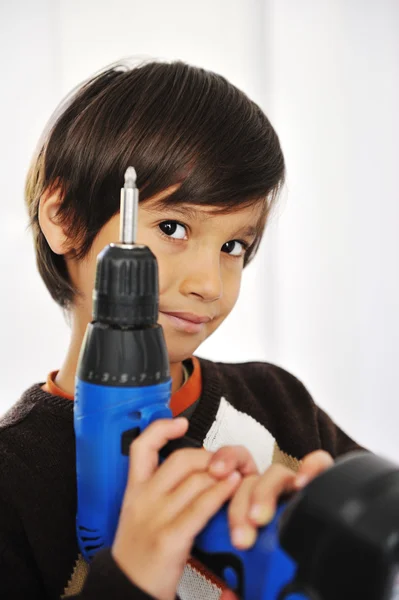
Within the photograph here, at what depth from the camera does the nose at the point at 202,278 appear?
1.98 feet

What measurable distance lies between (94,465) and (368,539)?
0.21 metres

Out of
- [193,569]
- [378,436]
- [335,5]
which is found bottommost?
[378,436]

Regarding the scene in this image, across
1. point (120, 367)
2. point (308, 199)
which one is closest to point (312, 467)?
point (120, 367)

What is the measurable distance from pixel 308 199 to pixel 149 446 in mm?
1050

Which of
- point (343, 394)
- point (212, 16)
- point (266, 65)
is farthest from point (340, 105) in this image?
point (343, 394)

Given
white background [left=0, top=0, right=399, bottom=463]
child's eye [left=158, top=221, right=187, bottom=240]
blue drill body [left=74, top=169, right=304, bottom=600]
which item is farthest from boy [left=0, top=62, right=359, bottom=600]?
white background [left=0, top=0, right=399, bottom=463]

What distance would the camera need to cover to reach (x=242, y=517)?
1.09ft

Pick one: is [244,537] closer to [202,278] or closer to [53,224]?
[202,278]

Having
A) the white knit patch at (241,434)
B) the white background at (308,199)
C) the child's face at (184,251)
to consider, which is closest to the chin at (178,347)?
the child's face at (184,251)

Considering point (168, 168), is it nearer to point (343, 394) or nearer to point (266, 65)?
point (266, 65)

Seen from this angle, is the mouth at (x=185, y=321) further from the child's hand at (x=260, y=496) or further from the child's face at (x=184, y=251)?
the child's hand at (x=260, y=496)

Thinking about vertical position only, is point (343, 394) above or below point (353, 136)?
below

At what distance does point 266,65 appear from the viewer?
1.32 meters

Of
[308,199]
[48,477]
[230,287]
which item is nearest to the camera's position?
[48,477]
